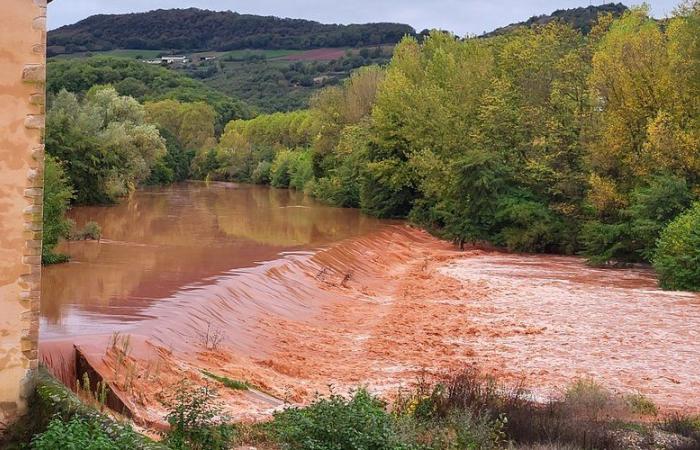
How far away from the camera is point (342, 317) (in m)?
24.6

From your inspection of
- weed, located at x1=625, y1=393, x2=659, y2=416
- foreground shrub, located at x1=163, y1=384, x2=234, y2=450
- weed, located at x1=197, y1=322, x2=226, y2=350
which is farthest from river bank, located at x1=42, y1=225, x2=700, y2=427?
foreground shrub, located at x1=163, y1=384, x2=234, y2=450

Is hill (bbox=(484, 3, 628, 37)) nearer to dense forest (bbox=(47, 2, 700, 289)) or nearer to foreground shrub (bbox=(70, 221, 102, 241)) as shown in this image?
dense forest (bbox=(47, 2, 700, 289))

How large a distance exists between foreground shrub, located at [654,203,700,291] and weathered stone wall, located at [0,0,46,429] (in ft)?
78.0

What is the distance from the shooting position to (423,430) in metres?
11.6

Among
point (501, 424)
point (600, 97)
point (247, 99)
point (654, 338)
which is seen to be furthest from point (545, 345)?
point (247, 99)

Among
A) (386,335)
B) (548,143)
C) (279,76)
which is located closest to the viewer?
(386,335)

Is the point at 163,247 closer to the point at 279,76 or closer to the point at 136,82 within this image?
the point at 136,82

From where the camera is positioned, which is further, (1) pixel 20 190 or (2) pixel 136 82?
(2) pixel 136 82

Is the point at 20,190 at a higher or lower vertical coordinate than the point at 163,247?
higher

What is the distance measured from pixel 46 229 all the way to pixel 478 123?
26.8m

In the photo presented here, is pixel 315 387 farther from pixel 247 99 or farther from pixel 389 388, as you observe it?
pixel 247 99

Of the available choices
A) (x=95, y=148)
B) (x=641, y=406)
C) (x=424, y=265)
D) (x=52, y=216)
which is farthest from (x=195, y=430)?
(x=95, y=148)

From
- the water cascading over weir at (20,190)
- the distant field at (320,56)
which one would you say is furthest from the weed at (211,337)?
the distant field at (320,56)

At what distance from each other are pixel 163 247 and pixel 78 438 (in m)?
23.7
